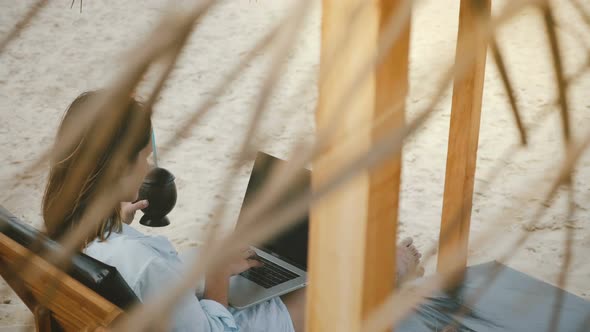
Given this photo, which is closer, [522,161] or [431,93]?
[431,93]

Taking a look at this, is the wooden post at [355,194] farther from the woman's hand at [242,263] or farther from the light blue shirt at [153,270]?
the woman's hand at [242,263]

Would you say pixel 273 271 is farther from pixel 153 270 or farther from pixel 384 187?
pixel 384 187

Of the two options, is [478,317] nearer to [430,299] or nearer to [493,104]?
[430,299]

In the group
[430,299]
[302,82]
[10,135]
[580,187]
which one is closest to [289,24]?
[302,82]

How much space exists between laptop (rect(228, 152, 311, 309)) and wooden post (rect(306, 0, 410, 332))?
116 centimetres

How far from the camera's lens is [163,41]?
19 cm

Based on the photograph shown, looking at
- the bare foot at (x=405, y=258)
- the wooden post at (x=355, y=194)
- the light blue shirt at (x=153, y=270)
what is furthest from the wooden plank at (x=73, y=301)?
the bare foot at (x=405, y=258)

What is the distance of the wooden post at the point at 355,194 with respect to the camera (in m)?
0.30

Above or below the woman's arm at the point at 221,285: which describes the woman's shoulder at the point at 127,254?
above

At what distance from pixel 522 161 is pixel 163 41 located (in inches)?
115

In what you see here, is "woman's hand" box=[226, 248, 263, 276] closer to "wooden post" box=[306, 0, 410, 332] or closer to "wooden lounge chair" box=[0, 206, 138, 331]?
"wooden lounge chair" box=[0, 206, 138, 331]

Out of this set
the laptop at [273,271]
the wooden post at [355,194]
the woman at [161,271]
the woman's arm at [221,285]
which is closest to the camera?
the wooden post at [355,194]

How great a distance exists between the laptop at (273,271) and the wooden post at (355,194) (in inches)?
45.7

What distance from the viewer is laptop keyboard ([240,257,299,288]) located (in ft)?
5.26
